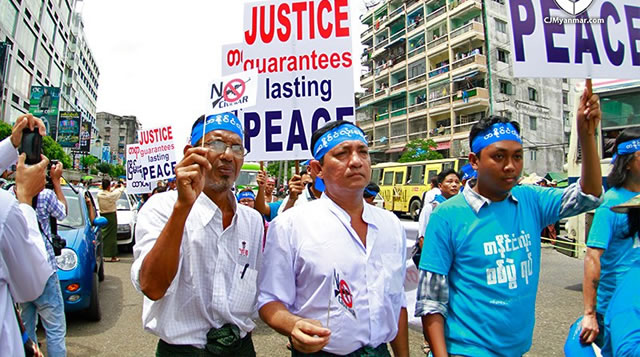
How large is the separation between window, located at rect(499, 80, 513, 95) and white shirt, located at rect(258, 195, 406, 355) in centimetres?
3640

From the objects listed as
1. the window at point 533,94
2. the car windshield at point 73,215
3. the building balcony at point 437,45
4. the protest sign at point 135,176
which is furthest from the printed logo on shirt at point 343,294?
the window at point 533,94

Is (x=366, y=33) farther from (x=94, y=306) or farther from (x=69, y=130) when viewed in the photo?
(x=94, y=306)

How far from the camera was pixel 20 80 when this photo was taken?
39.8 metres

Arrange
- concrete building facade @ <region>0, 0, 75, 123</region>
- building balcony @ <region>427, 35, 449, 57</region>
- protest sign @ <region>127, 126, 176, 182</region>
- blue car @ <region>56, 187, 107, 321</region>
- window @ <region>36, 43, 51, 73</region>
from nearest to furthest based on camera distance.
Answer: blue car @ <region>56, 187, 107, 321</region>
protest sign @ <region>127, 126, 176, 182</region>
concrete building facade @ <region>0, 0, 75, 123</region>
building balcony @ <region>427, 35, 449, 57</region>
window @ <region>36, 43, 51, 73</region>

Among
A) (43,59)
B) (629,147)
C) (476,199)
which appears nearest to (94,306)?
(476,199)

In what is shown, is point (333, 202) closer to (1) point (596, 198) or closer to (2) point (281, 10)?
(1) point (596, 198)

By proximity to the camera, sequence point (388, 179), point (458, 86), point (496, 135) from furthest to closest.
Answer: point (458, 86) < point (388, 179) < point (496, 135)

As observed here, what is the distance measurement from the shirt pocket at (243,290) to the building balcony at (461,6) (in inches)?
1489

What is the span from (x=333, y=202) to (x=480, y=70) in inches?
1383

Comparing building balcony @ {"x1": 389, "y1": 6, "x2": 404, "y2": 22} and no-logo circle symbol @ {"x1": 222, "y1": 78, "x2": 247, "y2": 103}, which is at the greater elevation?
building balcony @ {"x1": 389, "y1": 6, "x2": 404, "y2": 22}

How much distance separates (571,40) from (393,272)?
1.85 m

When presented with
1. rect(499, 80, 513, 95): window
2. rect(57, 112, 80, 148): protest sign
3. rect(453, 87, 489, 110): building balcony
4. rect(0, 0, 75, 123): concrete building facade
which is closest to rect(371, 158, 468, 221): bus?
rect(453, 87, 489, 110): building balcony

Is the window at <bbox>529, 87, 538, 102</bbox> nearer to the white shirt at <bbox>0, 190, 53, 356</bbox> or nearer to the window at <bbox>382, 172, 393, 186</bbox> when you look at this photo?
the window at <bbox>382, 172, 393, 186</bbox>

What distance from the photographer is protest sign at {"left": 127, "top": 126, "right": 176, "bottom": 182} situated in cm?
652
